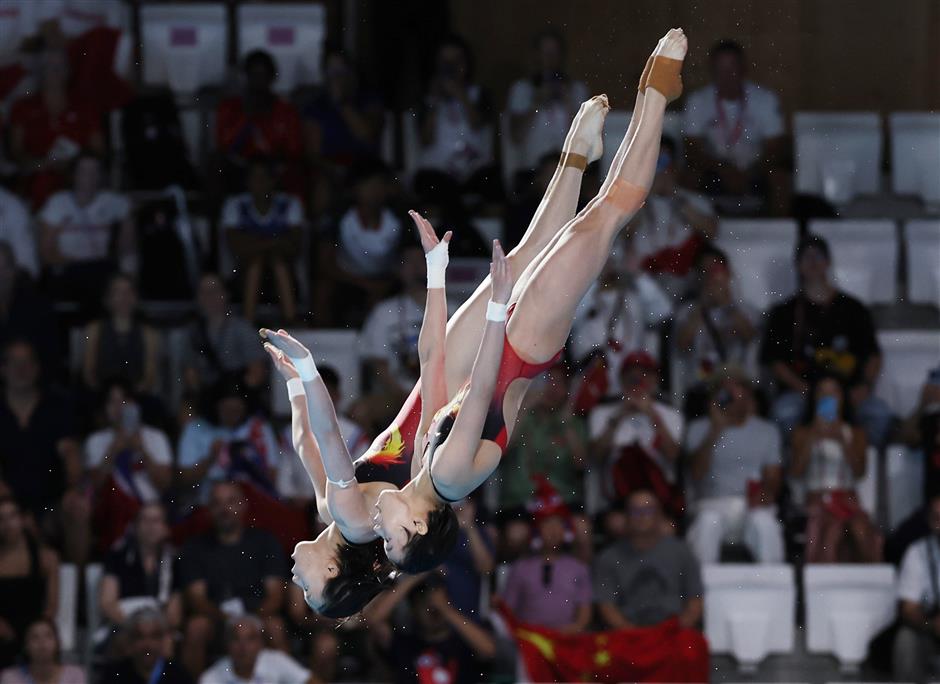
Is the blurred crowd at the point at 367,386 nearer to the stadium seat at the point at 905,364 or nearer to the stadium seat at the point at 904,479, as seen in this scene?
the stadium seat at the point at 904,479

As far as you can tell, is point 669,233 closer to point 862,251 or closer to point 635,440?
point 862,251

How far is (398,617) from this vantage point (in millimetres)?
7797

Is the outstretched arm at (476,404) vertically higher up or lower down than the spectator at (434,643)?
higher up

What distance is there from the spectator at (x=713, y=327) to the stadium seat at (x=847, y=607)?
3.62 feet

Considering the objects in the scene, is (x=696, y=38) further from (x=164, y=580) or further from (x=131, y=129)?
(x=164, y=580)

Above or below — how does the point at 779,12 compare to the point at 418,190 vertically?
above

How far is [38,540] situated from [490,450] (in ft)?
11.2

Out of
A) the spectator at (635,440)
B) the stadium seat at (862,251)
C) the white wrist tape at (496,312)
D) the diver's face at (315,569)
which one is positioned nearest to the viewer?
the white wrist tape at (496,312)

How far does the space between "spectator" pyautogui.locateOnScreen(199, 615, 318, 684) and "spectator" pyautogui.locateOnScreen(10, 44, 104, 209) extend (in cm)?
299

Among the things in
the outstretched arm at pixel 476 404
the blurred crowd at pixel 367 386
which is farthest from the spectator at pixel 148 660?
the outstretched arm at pixel 476 404

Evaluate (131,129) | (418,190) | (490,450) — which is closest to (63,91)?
(131,129)

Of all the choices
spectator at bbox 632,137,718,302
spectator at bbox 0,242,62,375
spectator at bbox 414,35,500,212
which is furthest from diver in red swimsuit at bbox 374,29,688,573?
spectator at bbox 414,35,500,212

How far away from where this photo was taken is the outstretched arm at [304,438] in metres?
5.57

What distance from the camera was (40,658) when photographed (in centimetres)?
763
